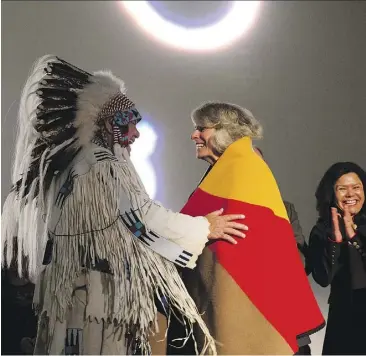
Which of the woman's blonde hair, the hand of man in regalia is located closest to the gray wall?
the woman's blonde hair

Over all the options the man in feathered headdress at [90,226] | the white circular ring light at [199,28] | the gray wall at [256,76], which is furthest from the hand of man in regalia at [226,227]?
the white circular ring light at [199,28]

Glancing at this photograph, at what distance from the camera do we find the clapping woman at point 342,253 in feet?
5.07

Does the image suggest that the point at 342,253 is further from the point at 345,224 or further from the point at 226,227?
the point at 226,227

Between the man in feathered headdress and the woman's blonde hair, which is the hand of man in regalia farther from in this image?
the woman's blonde hair

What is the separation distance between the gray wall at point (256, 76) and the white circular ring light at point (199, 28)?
0.02 meters

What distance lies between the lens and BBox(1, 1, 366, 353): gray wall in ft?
5.21

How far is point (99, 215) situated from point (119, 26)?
560mm

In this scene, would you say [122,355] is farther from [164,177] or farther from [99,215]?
[164,177]

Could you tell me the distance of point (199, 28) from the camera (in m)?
1.65

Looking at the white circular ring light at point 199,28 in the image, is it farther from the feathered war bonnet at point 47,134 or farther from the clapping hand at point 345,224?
the clapping hand at point 345,224

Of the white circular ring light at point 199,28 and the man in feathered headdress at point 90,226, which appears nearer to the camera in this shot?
the man in feathered headdress at point 90,226

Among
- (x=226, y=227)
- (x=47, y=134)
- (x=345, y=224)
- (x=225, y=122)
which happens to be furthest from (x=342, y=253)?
(x=47, y=134)

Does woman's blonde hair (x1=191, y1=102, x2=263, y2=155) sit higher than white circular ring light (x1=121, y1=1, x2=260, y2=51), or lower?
lower

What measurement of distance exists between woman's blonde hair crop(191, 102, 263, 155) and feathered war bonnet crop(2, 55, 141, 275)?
7.2 inches
